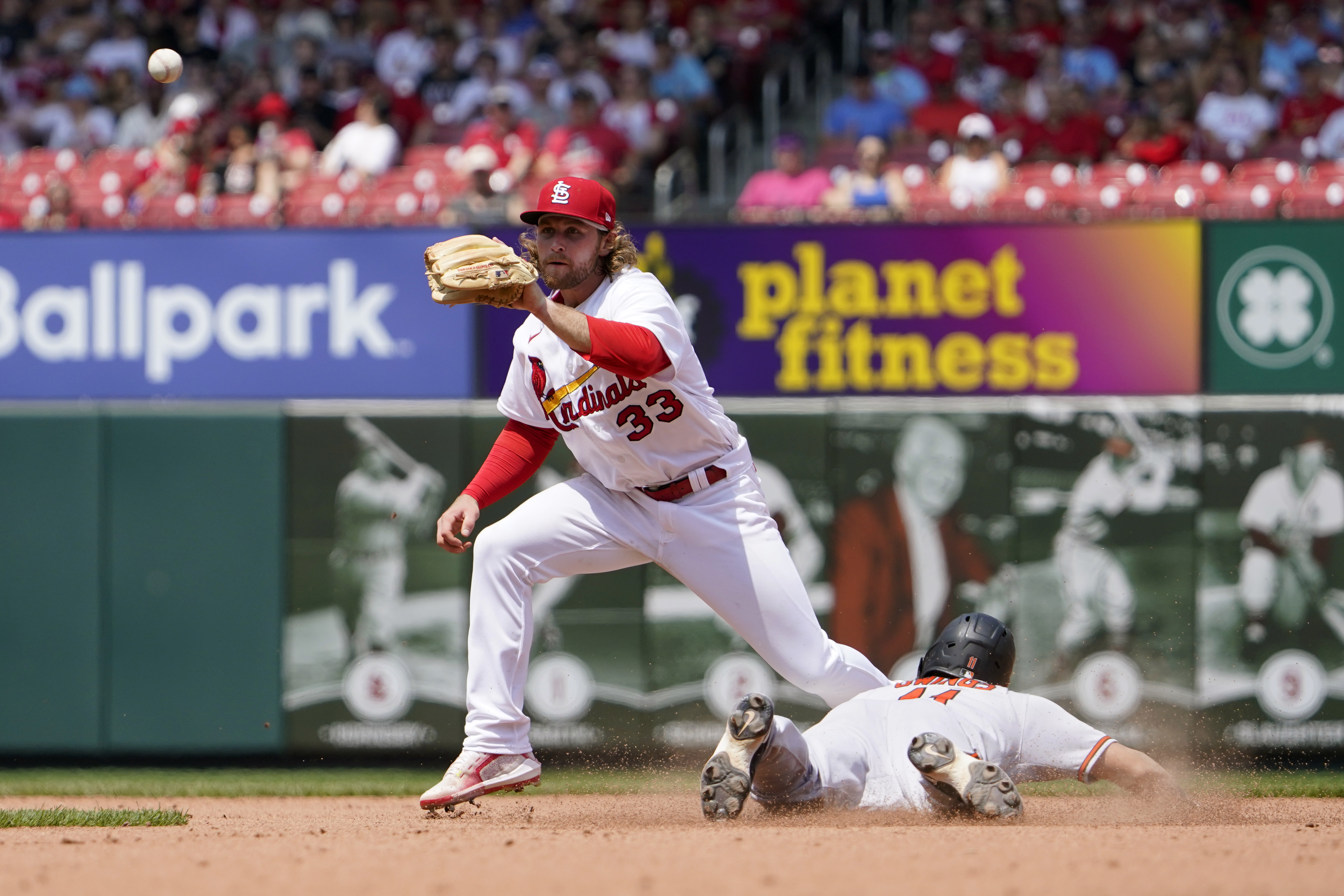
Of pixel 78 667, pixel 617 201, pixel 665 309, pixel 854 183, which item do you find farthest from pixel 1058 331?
pixel 78 667

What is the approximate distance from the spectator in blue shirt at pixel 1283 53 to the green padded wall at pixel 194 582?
7.02 m

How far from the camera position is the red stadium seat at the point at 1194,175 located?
909 cm

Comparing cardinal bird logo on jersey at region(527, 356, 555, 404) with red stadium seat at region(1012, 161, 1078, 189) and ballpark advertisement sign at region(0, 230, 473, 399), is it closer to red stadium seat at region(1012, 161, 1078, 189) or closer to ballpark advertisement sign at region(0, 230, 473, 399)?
ballpark advertisement sign at region(0, 230, 473, 399)

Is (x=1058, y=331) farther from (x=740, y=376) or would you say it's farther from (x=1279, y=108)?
(x=1279, y=108)

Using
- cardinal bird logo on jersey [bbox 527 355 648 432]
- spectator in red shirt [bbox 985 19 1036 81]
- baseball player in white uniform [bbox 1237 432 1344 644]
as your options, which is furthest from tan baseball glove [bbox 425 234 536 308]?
spectator in red shirt [bbox 985 19 1036 81]

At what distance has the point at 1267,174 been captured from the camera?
29.8 feet

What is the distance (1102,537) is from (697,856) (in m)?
4.71

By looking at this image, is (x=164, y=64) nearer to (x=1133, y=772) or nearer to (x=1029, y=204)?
(x=1029, y=204)

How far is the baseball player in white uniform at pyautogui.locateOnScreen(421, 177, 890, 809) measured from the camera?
4676mm

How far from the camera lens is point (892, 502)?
8.23 metres

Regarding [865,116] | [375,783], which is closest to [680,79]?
[865,116]

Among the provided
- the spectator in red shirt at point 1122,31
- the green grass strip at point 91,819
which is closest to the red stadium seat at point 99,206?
the green grass strip at point 91,819

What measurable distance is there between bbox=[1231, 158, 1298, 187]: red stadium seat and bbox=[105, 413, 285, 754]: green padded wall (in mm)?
5811

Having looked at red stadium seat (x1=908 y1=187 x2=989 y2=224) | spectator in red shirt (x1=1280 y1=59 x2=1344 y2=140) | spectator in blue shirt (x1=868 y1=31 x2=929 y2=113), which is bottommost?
red stadium seat (x1=908 y1=187 x2=989 y2=224)
